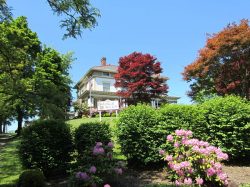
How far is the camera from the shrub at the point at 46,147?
25.0 feet

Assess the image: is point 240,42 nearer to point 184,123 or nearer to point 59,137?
point 184,123

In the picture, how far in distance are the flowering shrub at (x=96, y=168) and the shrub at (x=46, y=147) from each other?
157 centimetres

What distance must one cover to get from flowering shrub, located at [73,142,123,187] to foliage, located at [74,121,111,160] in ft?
4.08

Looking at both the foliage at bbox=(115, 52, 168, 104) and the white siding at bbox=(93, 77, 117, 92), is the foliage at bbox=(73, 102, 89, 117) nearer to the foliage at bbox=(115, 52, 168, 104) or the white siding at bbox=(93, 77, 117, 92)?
the white siding at bbox=(93, 77, 117, 92)

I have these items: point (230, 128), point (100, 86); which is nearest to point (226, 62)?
point (230, 128)

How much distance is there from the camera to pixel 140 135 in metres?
8.15

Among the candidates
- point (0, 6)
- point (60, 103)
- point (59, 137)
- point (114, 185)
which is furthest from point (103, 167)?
point (0, 6)

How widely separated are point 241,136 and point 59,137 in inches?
232

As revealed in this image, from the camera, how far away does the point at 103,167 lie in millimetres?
6207

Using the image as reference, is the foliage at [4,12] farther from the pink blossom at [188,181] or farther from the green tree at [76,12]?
the pink blossom at [188,181]

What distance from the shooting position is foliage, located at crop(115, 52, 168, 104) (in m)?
28.8

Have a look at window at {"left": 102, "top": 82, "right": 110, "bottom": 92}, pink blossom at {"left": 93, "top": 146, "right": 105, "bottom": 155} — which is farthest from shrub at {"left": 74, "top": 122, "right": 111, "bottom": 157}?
window at {"left": 102, "top": 82, "right": 110, "bottom": 92}

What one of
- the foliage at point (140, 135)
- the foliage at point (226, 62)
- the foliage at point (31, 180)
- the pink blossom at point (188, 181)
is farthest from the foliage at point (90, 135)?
the foliage at point (226, 62)

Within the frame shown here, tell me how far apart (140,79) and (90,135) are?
2119cm
